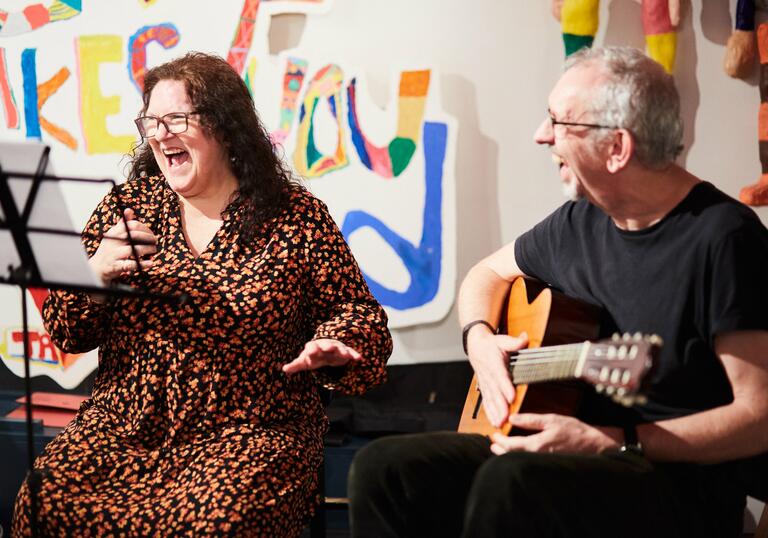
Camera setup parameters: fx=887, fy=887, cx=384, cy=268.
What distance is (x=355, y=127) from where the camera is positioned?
3.18m

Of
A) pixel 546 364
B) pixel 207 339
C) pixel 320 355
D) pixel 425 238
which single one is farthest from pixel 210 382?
pixel 425 238

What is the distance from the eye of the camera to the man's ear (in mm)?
1812

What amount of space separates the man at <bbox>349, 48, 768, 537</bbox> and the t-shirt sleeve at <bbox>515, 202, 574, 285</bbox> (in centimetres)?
8

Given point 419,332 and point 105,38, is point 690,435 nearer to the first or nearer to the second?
point 419,332

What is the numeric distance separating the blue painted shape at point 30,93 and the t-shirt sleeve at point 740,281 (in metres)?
2.62

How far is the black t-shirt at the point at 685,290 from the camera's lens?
1677 millimetres

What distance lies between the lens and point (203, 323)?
218cm

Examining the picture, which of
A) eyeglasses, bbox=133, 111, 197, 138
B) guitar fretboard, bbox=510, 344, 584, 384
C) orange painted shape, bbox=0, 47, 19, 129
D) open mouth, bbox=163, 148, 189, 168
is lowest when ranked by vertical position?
guitar fretboard, bbox=510, 344, 584, 384

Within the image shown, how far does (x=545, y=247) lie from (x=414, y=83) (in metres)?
1.18

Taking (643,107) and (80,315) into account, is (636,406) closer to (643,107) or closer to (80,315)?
(643,107)

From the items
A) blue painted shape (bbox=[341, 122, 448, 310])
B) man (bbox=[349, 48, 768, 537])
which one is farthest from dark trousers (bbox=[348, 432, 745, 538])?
blue painted shape (bbox=[341, 122, 448, 310])

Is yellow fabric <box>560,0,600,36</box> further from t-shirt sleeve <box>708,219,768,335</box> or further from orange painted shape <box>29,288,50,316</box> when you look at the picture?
orange painted shape <box>29,288,50,316</box>

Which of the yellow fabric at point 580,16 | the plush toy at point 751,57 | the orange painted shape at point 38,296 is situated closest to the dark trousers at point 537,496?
the plush toy at point 751,57

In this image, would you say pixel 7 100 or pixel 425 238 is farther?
pixel 7 100
